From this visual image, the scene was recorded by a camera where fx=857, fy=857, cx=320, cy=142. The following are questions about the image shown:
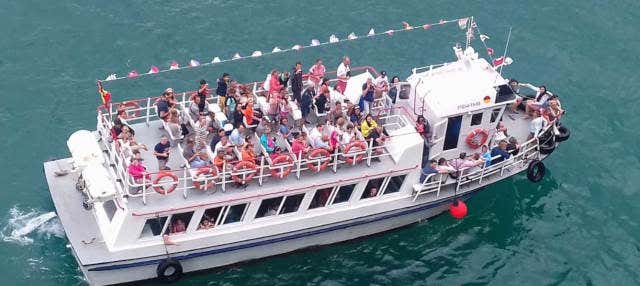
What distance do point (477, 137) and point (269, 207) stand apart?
8.78 m

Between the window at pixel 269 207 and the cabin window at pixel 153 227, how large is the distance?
3.48 metres

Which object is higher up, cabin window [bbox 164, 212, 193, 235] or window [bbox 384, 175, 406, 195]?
window [bbox 384, 175, 406, 195]

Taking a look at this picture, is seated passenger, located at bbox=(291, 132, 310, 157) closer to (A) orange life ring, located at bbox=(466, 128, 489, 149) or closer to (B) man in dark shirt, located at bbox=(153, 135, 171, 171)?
(B) man in dark shirt, located at bbox=(153, 135, 171, 171)

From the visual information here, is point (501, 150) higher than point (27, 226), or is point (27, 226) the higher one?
point (501, 150)

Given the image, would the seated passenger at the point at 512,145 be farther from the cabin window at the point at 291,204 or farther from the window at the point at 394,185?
the cabin window at the point at 291,204

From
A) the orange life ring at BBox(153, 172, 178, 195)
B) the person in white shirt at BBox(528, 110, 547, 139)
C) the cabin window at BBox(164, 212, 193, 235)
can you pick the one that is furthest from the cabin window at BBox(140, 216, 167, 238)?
the person in white shirt at BBox(528, 110, 547, 139)

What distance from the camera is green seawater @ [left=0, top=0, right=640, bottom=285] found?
108ft

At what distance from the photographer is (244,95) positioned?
107ft

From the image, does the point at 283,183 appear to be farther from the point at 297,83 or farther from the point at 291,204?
the point at 297,83

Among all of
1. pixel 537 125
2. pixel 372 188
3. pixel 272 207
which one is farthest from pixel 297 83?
pixel 537 125

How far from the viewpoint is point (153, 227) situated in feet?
98.5

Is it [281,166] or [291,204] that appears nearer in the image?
[281,166]

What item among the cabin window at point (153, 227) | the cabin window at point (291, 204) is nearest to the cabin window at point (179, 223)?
the cabin window at point (153, 227)

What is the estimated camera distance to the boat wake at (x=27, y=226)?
109 feet
